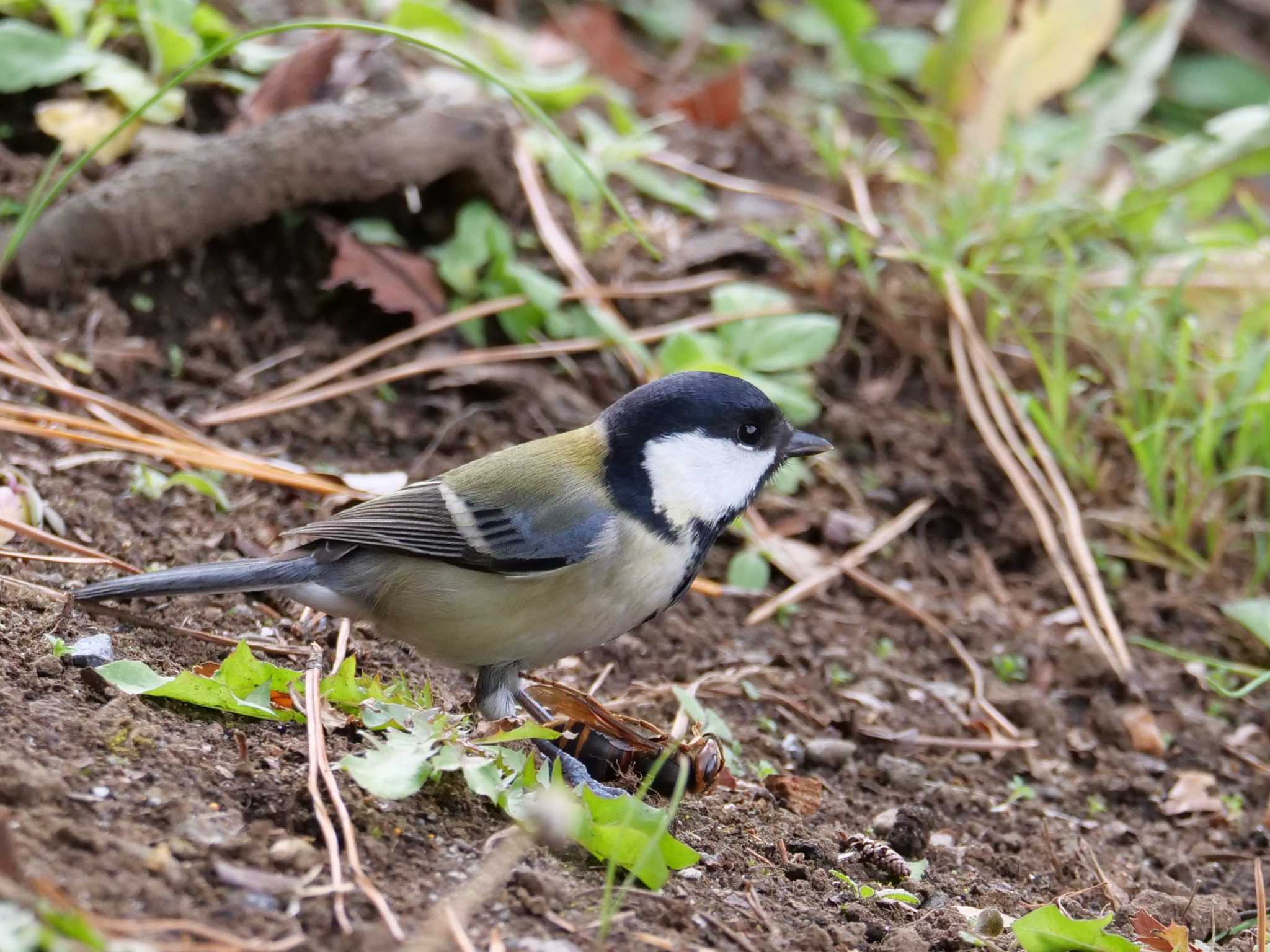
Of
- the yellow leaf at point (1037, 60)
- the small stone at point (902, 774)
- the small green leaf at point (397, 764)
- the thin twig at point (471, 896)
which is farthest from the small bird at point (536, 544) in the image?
the yellow leaf at point (1037, 60)

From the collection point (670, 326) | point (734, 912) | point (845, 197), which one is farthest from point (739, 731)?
point (845, 197)

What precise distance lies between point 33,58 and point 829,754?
2.93 meters

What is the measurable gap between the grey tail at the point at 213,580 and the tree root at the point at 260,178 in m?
1.39

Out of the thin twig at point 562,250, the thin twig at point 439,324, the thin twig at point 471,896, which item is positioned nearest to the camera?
the thin twig at point 471,896

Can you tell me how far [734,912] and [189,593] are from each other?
1193 mm

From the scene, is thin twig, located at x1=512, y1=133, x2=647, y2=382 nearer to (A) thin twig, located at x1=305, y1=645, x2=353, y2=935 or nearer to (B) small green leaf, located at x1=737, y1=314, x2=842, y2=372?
(B) small green leaf, located at x1=737, y1=314, x2=842, y2=372

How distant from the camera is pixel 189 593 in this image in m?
2.57

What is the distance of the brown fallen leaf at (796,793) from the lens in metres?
2.75

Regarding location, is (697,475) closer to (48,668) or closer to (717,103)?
(48,668)

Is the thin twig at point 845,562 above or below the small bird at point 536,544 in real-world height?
below

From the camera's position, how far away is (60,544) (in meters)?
2.81

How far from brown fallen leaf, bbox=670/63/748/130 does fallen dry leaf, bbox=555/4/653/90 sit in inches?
16.9

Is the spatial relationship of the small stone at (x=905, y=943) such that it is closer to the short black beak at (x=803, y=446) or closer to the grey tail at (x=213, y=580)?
the short black beak at (x=803, y=446)

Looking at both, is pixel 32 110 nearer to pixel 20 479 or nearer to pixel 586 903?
pixel 20 479
